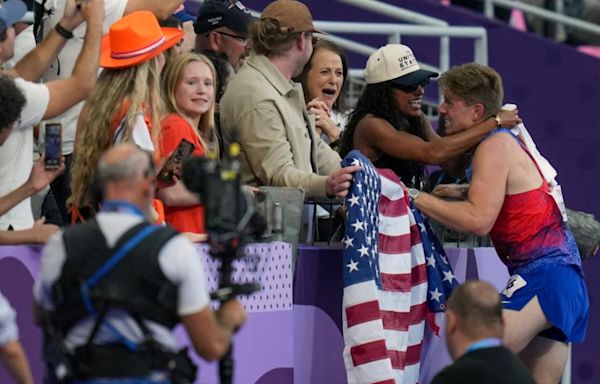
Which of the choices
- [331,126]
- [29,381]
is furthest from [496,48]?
[29,381]

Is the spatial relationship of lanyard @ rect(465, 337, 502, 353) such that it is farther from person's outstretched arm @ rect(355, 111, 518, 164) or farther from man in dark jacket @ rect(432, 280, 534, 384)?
person's outstretched arm @ rect(355, 111, 518, 164)

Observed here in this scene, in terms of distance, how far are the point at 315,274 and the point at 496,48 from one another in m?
6.11

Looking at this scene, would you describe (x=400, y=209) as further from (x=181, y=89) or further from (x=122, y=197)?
(x=122, y=197)

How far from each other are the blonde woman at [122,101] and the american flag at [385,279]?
1.09 meters

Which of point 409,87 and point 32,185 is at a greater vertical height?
point 32,185

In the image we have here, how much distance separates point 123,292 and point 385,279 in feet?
8.76

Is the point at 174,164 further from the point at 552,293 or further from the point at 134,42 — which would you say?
the point at 552,293

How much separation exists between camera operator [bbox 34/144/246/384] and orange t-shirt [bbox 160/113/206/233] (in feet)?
6.03

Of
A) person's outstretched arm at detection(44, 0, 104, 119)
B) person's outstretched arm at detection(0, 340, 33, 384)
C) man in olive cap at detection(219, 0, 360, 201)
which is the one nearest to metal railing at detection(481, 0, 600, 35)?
man in olive cap at detection(219, 0, 360, 201)

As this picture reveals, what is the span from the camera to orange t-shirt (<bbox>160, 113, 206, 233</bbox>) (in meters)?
7.42

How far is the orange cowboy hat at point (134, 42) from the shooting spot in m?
7.32

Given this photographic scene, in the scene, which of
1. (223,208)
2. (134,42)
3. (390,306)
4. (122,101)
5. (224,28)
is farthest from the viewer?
(224,28)

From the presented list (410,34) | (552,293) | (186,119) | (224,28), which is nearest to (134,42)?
(186,119)

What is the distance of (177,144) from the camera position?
739 cm
